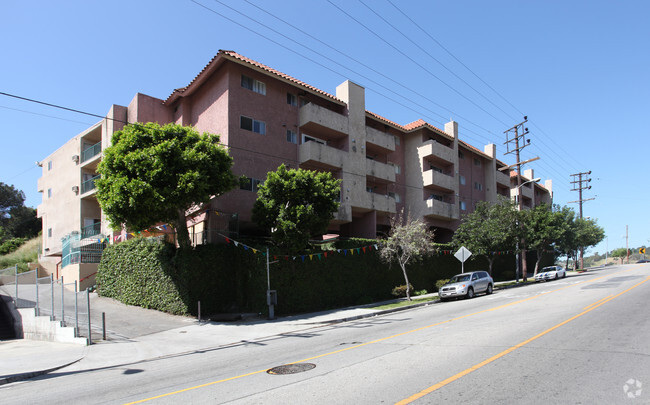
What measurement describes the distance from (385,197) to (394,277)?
22.3 ft

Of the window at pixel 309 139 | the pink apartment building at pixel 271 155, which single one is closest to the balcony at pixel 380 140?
the pink apartment building at pixel 271 155

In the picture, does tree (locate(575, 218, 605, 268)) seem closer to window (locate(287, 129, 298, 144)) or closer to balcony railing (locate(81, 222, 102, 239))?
window (locate(287, 129, 298, 144))

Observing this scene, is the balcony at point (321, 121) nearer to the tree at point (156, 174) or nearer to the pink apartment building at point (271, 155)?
the pink apartment building at point (271, 155)

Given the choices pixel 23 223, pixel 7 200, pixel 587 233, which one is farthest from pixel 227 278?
pixel 7 200

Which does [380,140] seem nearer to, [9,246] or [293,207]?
[293,207]

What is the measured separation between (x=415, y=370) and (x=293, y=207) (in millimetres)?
12192

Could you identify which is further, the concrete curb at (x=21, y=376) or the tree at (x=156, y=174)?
the tree at (x=156, y=174)

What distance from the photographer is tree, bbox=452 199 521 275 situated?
95.7ft

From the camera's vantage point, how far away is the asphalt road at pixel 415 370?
17.7ft

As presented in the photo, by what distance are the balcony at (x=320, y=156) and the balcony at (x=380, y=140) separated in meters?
3.85

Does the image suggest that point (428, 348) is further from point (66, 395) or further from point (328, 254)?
point (328, 254)

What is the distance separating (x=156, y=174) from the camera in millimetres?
15180

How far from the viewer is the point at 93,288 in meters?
24.6

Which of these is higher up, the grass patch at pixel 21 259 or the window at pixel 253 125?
the window at pixel 253 125
